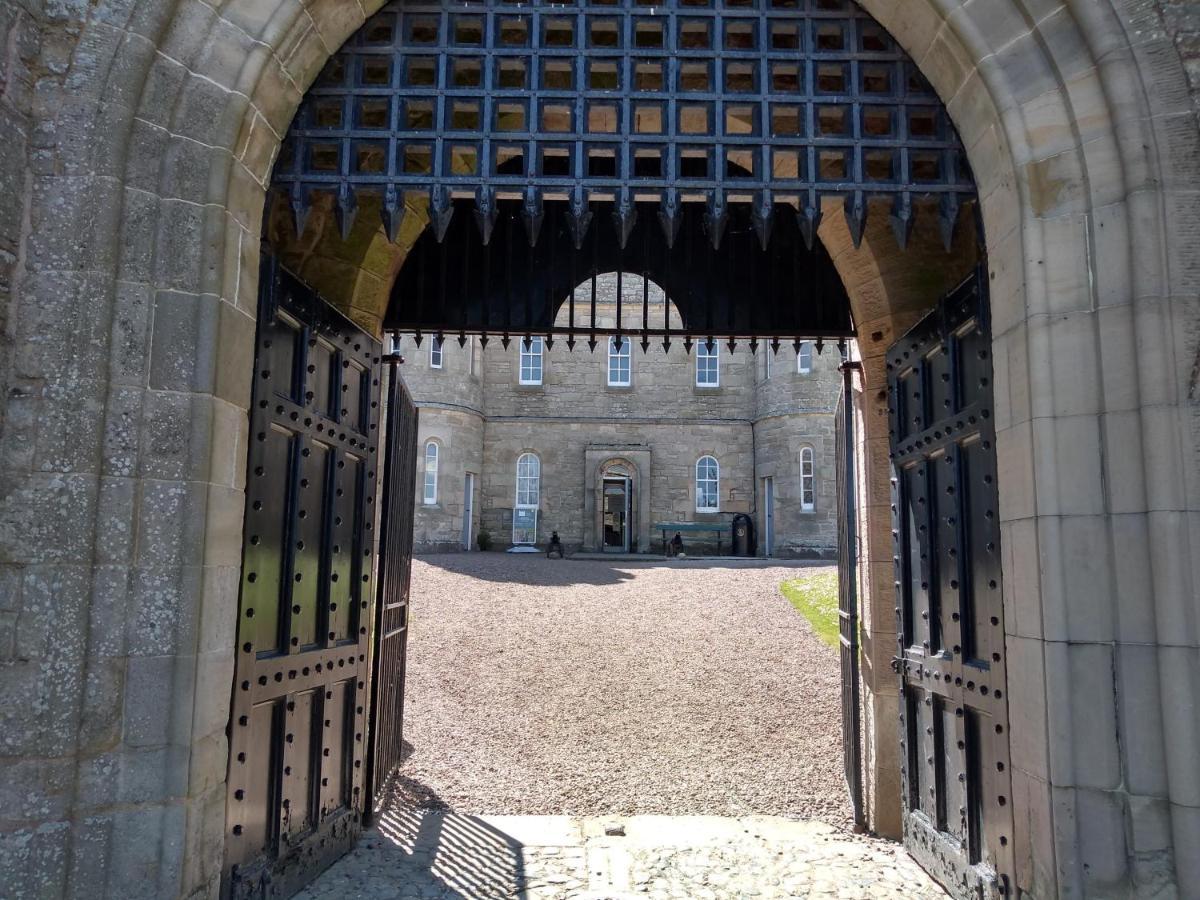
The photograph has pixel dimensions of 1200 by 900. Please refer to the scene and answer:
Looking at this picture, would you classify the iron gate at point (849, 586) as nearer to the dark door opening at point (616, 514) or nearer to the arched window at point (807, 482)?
the arched window at point (807, 482)

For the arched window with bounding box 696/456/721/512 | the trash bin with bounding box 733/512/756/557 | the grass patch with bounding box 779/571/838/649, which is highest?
the arched window with bounding box 696/456/721/512

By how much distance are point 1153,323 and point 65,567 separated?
3570mm

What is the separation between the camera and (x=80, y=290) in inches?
111

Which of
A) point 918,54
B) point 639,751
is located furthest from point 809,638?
point 918,54

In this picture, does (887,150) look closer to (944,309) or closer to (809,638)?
(944,309)

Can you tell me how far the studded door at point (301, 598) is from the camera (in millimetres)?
3336

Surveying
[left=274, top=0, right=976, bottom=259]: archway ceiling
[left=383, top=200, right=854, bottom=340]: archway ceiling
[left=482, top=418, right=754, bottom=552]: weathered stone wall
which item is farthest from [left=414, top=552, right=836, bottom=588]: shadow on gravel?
[left=274, top=0, right=976, bottom=259]: archway ceiling

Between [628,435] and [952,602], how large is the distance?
66.4ft

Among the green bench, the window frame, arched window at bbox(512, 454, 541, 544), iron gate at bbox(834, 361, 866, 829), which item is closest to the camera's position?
iron gate at bbox(834, 361, 866, 829)

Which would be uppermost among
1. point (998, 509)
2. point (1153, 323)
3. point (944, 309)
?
point (944, 309)

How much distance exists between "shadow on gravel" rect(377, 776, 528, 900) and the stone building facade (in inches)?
659

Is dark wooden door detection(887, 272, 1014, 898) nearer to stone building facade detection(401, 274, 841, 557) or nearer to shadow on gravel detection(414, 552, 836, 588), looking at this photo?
shadow on gravel detection(414, 552, 836, 588)

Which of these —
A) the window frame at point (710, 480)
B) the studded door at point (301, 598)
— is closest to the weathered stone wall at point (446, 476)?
the window frame at point (710, 480)

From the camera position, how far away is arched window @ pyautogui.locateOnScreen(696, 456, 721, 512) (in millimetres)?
A: 23672
